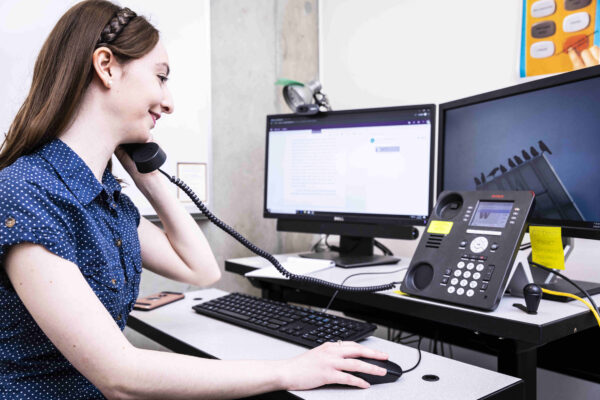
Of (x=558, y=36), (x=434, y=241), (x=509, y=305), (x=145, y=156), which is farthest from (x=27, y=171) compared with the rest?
(x=558, y=36)

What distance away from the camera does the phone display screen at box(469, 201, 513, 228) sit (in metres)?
0.96

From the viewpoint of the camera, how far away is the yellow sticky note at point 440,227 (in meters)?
1.04

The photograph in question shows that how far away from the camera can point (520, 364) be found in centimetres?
87

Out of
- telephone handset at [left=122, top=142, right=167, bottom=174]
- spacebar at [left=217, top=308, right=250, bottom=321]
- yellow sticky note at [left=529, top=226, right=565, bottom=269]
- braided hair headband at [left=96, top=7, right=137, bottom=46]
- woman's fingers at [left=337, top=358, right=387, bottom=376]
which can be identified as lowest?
spacebar at [left=217, top=308, right=250, bottom=321]

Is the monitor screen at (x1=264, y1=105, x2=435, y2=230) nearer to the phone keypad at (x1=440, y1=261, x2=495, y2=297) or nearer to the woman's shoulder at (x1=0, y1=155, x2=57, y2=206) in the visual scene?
the phone keypad at (x1=440, y1=261, x2=495, y2=297)

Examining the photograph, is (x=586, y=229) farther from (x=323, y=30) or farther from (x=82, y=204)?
(x=323, y=30)

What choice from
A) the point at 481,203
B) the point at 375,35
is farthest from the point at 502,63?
the point at 481,203

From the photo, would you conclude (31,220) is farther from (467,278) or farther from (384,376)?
(467,278)

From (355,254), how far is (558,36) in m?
0.93

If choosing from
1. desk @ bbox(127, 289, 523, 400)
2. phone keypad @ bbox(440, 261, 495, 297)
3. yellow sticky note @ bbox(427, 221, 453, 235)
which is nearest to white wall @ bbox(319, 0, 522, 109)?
yellow sticky note @ bbox(427, 221, 453, 235)

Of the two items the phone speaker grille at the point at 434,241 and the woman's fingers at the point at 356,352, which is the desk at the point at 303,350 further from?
the phone speaker grille at the point at 434,241

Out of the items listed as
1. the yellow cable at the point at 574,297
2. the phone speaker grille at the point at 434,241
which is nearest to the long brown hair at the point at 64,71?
the phone speaker grille at the point at 434,241

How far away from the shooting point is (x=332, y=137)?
1.56m

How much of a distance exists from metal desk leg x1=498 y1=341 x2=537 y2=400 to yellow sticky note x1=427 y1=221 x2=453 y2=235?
0.88ft
